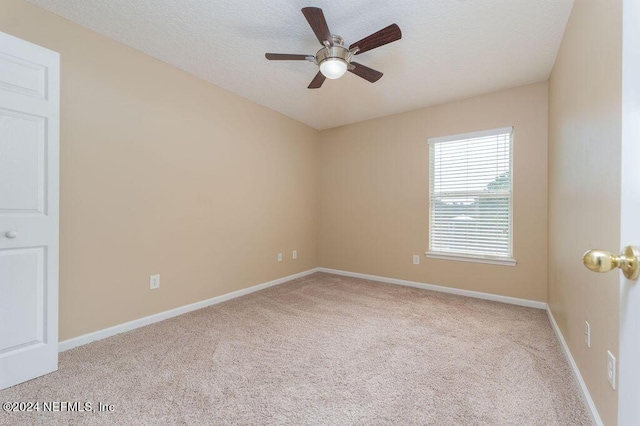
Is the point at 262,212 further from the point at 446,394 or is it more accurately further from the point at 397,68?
the point at 446,394

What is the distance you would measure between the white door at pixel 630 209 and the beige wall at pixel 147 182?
9.96 feet

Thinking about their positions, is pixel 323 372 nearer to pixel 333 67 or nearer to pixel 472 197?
pixel 333 67

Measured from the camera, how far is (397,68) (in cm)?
285

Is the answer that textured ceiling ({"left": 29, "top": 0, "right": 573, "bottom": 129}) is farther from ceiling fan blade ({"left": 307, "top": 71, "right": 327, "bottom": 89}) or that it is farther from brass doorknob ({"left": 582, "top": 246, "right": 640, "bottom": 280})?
brass doorknob ({"left": 582, "top": 246, "right": 640, "bottom": 280})

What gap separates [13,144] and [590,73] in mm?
3425

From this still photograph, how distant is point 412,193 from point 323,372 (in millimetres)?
2781

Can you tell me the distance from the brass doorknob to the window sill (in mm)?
3110

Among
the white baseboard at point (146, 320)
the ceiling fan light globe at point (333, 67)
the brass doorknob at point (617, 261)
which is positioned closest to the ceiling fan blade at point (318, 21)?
the ceiling fan light globe at point (333, 67)

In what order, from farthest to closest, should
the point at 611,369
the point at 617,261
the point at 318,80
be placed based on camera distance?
the point at 318,80 < the point at 611,369 < the point at 617,261

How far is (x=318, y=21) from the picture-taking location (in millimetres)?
1857

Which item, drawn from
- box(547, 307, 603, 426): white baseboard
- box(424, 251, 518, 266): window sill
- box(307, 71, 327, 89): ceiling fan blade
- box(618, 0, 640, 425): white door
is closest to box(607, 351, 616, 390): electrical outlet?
box(547, 307, 603, 426): white baseboard

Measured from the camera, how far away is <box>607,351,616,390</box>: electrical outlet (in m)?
1.20

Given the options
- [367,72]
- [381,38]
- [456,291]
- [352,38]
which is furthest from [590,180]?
[456,291]

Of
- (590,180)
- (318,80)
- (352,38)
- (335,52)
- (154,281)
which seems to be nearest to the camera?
(590,180)
